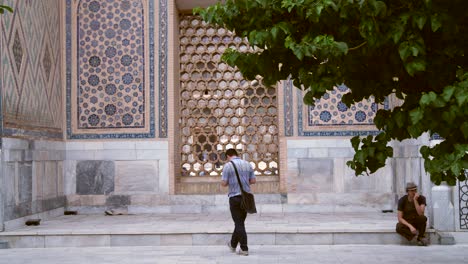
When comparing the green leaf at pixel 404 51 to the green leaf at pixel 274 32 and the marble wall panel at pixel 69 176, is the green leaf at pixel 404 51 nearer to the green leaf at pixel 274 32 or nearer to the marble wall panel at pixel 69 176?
the green leaf at pixel 274 32

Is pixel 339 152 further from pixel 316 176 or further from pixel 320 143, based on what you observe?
pixel 316 176

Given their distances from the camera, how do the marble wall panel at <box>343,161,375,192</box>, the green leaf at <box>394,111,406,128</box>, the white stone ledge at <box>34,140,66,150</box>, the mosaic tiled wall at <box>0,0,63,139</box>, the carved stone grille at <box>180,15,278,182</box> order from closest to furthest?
the green leaf at <box>394,111,406,128</box> → the mosaic tiled wall at <box>0,0,63,139</box> → the white stone ledge at <box>34,140,66,150</box> → the marble wall panel at <box>343,161,375,192</box> → the carved stone grille at <box>180,15,278,182</box>

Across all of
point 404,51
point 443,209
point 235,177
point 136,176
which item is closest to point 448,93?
point 404,51

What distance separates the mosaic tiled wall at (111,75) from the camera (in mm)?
12086

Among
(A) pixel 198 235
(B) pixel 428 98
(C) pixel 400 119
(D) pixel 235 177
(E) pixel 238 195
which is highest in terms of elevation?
(B) pixel 428 98

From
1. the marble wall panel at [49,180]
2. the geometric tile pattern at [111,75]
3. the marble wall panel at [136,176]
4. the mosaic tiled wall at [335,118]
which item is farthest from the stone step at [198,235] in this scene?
the geometric tile pattern at [111,75]

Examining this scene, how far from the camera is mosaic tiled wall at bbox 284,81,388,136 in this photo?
39.3 feet

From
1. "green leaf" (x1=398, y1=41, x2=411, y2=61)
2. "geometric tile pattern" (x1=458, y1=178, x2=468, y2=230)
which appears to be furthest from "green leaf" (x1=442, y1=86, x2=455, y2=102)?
"geometric tile pattern" (x1=458, y1=178, x2=468, y2=230)

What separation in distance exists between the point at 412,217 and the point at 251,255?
87.7 inches

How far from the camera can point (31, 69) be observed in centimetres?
1061

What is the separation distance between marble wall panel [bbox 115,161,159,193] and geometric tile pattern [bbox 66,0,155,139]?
20.6 inches

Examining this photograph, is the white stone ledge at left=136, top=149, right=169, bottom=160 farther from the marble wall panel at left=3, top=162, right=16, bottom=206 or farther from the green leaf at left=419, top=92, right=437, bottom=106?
the green leaf at left=419, top=92, right=437, bottom=106

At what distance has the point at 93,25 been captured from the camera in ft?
40.1

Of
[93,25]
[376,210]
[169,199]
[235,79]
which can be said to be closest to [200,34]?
[235,79]
